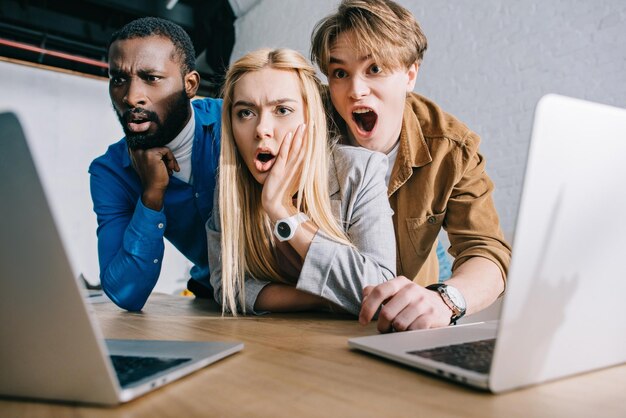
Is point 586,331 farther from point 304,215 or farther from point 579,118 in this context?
point 304,215

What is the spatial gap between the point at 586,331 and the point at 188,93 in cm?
120

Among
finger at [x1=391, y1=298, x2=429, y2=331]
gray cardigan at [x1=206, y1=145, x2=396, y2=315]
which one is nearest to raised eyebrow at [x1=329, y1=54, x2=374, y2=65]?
Result: gray cardigan at [x1=206, y1=145, x2=396, y2=315]

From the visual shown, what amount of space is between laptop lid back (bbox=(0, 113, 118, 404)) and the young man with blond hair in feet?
3.02

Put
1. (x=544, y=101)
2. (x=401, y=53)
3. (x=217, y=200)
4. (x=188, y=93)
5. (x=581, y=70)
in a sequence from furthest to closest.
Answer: (x=581, y=70), (x=188, y=93), (x=401, y=53), (x=217, y=200), (x=544, y=101)

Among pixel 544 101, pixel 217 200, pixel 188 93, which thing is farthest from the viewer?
pixel 188 93

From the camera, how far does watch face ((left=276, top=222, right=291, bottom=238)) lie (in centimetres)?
92

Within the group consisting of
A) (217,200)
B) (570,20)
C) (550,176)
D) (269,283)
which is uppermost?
(570,20)

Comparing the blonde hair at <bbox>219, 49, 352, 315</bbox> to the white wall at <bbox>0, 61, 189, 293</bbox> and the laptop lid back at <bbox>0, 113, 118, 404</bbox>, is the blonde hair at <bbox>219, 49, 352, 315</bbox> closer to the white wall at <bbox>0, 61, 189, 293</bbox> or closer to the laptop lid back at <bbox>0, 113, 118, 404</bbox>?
the laptop lid back at <bbox>0, 113, 118, 404</bbox>

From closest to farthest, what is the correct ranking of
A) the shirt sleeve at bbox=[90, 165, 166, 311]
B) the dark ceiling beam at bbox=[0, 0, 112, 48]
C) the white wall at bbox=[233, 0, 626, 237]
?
1. the shirt sleeve at bbox=[90, 165, 166, 311]
2. the white wall at bbox=[233, 0, 626, 237]
3. the dark ceiling beam at bbox=[0, 0, 112, 48]

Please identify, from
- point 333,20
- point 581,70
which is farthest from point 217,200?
point 581,70

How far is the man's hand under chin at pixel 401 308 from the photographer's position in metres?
0.69

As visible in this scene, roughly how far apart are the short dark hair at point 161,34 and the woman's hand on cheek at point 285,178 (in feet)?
1.71

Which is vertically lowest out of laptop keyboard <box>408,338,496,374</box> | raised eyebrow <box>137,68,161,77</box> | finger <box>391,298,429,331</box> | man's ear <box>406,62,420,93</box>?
finger <box>391,298,429,331</box>

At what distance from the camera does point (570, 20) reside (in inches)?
92.0
